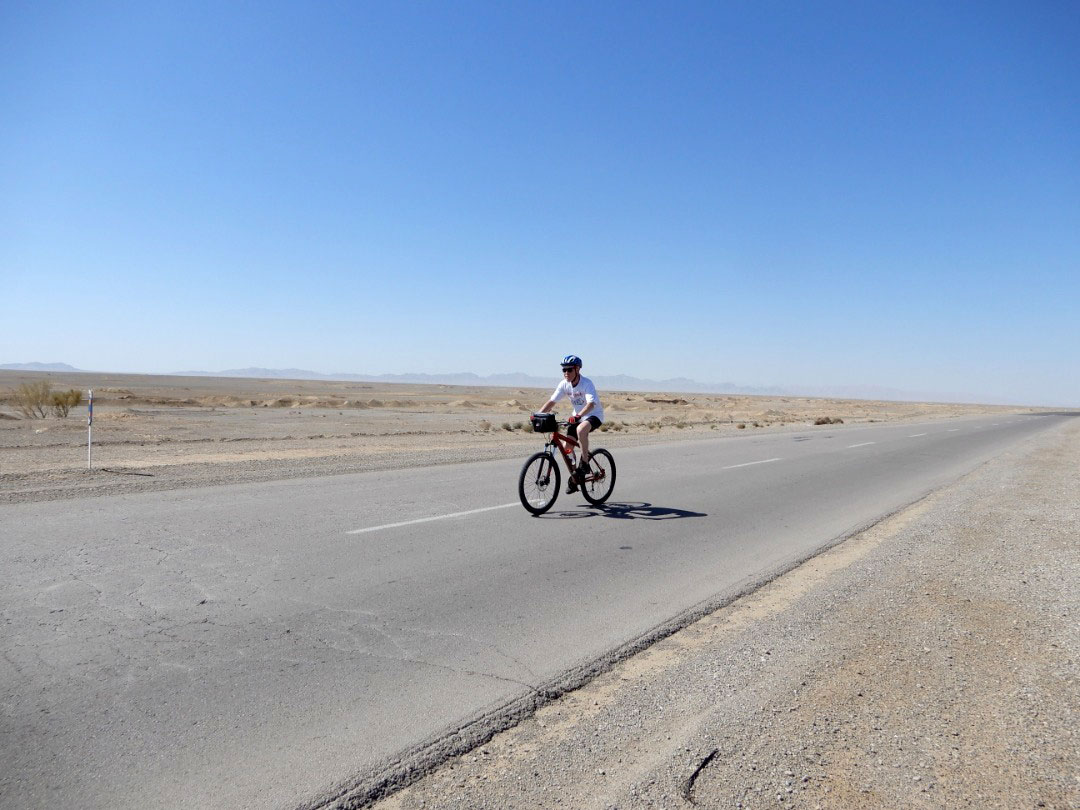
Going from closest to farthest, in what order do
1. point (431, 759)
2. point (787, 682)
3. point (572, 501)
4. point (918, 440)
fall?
1. point (431, 759)
2. point (787, 682)
3. point (572, 501)
4. point (918, 440)

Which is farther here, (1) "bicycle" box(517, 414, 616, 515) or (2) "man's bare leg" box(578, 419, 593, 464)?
(2) "man's bare leg" box(578, 419, 593, 464)

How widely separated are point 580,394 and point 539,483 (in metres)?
1.34

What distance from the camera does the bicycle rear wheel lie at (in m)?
10.1

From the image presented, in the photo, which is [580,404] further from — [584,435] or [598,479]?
[598,479]

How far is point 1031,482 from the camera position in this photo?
47.5 feet

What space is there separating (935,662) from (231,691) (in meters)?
4.30

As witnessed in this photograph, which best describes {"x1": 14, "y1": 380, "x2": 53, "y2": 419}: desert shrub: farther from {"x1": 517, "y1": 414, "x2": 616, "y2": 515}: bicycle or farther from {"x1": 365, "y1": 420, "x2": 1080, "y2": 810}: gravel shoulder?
{"x1": 365, "y1": 420, "x2": 1080, "y2": 810}: gravel shoulder

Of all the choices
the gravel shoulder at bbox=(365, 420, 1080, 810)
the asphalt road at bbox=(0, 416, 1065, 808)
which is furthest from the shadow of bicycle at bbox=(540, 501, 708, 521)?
the gravel shoulder at bbox=(365, 420, 1080, 810)

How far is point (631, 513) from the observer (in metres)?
9.78

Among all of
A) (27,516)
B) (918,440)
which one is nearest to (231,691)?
(27,516)

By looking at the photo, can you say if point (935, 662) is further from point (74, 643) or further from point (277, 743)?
point (74, 643)

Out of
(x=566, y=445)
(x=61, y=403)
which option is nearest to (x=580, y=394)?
(x=566, y=445)

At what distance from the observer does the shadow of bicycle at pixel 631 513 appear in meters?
9.48

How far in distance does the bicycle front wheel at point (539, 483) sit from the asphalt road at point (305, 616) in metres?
0.25
